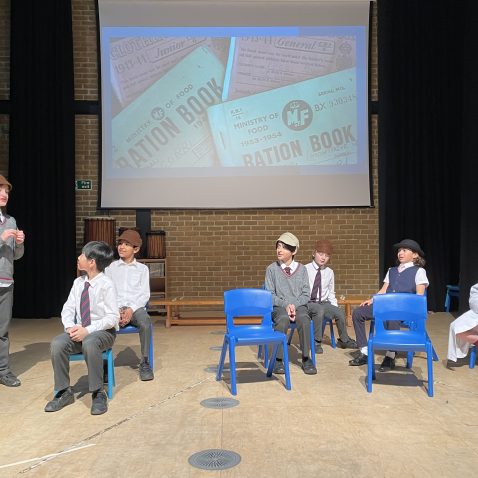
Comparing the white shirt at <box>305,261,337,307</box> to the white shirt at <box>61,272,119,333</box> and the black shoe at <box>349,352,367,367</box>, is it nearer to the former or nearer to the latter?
the black shoe at <box>349,352,367,367</box>

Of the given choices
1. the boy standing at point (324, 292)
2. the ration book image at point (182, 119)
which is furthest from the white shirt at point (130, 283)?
the ration book image at point (182, 119)

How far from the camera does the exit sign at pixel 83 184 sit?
723 cm

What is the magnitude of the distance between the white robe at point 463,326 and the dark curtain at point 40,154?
4.79m

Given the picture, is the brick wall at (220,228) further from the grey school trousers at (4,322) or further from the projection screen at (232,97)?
the grey school trousers at (4,322)

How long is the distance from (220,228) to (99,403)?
14.1 feet

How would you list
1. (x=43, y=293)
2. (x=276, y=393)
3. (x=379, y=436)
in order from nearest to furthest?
(x=379, y=436), (x=276, y=393), (x=43, y=293)

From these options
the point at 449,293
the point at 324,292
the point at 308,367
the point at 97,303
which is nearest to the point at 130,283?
the point at 97,303

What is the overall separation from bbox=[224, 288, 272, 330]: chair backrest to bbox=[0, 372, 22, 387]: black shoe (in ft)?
4.97

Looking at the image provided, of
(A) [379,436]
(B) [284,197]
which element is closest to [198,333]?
(B) [284,197]

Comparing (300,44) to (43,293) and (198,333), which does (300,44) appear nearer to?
(198,333)

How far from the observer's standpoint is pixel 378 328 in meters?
3.63

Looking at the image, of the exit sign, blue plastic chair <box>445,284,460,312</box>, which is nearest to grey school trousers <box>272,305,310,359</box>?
blue plastic chair <box>445,284,460,312</box>

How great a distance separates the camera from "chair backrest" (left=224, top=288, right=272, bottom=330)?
3.77 metres

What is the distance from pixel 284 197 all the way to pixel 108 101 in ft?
8.69
